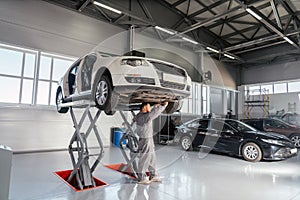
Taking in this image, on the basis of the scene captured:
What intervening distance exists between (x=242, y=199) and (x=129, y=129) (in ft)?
6.20

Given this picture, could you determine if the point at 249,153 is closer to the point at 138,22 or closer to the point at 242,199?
the point at 242,199

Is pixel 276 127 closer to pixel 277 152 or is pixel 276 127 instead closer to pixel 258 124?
pixel 258 124

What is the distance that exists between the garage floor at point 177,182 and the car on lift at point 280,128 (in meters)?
3.16

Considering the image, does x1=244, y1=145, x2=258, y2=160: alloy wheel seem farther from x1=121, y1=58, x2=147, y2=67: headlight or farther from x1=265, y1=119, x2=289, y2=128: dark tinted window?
x1=121, y1=58, x2=147, y2=67: headlight

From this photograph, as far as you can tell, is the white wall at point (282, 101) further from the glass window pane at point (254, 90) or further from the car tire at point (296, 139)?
the car tire at point (296, 139)

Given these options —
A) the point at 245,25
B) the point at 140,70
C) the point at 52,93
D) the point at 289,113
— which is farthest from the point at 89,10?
the point at 289,113

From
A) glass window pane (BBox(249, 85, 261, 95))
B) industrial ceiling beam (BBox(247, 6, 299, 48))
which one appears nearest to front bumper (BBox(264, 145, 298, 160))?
industrial ceiling beam (BBox(247, 6, 299, 48))

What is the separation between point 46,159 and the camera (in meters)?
4.27

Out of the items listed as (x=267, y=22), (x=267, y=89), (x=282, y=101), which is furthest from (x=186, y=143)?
(x=267, y=89)

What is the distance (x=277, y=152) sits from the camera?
15.0 feet

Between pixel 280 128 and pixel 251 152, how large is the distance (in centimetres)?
333

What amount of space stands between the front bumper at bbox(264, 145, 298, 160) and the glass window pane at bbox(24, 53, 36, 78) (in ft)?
20.9

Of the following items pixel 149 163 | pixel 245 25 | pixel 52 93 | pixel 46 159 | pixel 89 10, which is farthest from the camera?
pixel 245 25

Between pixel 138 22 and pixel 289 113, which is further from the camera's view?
pixel 289 113
